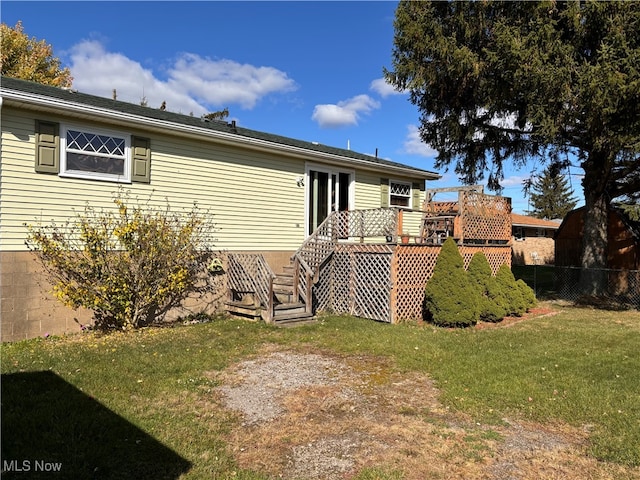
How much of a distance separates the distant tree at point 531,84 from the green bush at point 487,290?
339cm

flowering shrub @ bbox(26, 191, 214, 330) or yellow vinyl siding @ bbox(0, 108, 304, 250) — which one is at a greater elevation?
yellow vinyl siding @ bbox(0, 108, 304, 250)

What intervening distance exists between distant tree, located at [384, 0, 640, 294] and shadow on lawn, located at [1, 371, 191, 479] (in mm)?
10046

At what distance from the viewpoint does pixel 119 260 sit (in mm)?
7723

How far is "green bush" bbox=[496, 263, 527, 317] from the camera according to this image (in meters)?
10.5

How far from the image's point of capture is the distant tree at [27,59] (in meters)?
20.7

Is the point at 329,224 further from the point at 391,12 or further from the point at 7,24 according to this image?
the point at 7,24

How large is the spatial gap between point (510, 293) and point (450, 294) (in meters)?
2.39

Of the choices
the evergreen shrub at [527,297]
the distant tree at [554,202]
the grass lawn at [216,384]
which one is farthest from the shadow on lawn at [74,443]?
the distant tree at [554,202]

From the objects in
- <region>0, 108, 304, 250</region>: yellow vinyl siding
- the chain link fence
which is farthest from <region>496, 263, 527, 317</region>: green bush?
<region>0, 108, 304, 250</region>: yellow vinyl siding

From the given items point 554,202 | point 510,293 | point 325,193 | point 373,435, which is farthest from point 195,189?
point 554,202

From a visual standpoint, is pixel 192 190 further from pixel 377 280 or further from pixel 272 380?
pixel 272 380

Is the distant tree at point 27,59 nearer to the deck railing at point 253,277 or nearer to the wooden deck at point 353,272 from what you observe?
the deck railing at point 253,277

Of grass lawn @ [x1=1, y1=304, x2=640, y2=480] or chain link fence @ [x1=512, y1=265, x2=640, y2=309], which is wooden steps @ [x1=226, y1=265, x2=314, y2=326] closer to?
grass lawn @ [x1=1, y1=304, x2=640, y2=480]

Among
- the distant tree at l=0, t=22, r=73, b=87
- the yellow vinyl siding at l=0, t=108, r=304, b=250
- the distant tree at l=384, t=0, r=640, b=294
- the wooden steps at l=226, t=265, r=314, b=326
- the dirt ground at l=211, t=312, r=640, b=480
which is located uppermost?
the distant tree at l=0, t=22, r=73, b=87
